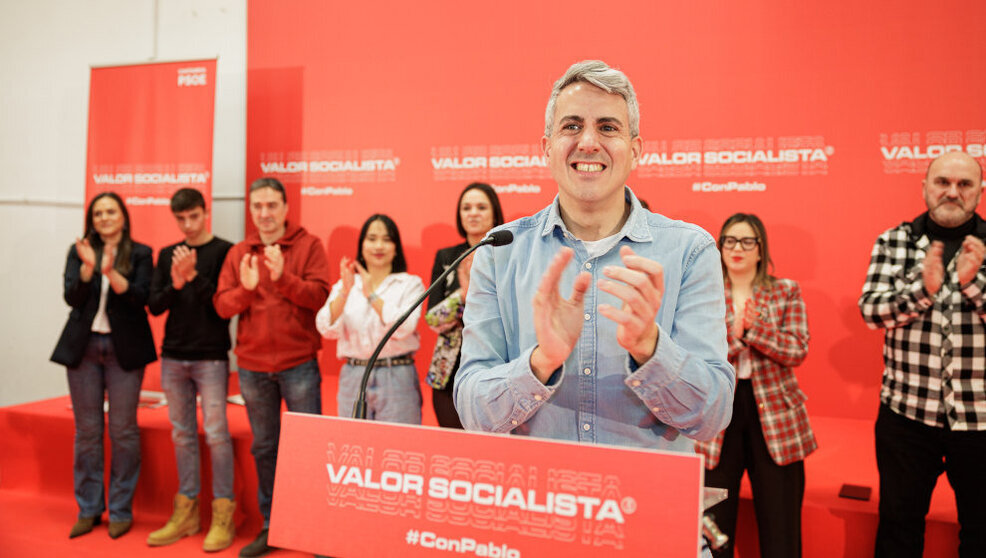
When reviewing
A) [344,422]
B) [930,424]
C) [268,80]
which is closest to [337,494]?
[344,422]

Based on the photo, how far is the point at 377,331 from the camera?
354 centimetres

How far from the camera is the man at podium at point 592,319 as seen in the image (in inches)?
46.3

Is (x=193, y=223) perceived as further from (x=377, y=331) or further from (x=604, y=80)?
(x=604, y=80)

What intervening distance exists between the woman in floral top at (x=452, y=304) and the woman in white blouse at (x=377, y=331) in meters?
0.13

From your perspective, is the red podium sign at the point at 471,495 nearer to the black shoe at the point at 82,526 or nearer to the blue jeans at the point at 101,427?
the blue jeans at the point at 101,427

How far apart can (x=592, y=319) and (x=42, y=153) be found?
19.7 ft

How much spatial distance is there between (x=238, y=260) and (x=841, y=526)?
10.2 ft

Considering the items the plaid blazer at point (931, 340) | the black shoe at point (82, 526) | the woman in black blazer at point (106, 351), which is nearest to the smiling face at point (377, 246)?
the woman in black blazer at point (106, 351)

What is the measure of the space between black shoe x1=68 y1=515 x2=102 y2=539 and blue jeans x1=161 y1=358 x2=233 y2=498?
0.59m

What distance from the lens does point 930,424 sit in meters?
2.70

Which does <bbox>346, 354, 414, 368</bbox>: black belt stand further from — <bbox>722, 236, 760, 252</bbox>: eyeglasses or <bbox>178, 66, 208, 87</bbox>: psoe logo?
<bbox>178, 66, 208, 87</bbox>: psoe logo

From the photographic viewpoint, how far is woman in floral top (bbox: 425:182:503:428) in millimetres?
3371

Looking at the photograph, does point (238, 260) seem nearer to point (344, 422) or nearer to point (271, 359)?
point (271, 359)

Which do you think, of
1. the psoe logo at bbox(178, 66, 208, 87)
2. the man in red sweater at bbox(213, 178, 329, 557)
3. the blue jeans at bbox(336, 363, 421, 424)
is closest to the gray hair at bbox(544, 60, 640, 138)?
the blue jeans at bbox(336, 363, 421, 424)
